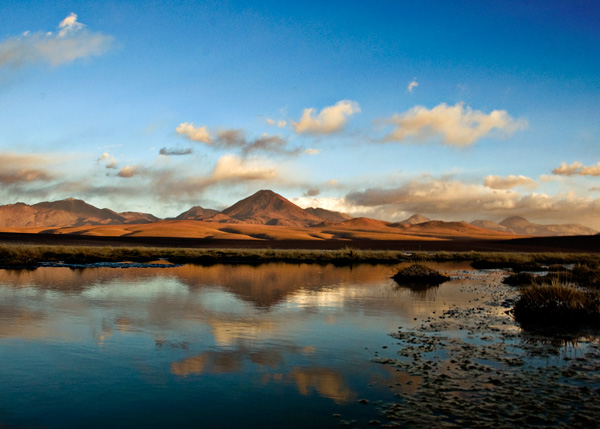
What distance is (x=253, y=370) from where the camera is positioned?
33.1 feet

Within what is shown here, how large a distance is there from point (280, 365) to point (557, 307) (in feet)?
36.6

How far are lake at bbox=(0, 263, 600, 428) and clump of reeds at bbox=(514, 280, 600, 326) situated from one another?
790 millimetres

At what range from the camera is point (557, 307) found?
16.6 m

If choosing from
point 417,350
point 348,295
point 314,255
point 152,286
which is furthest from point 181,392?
point 314,255

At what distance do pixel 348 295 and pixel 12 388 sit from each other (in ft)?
53.1

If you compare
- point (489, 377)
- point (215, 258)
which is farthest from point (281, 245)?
point (489, 377)

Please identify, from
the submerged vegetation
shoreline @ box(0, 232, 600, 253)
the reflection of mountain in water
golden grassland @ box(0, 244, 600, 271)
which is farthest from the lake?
shoreline @ box(0, 232, 600, 253)

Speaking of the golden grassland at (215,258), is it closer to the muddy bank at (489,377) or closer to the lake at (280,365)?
the lake at (280,365)

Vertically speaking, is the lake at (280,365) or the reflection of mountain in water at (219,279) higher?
the lake at (280,365)

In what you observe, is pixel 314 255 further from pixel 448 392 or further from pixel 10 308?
pixel 448 392

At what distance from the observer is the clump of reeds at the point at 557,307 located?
52.5 feet

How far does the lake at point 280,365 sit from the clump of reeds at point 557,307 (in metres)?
0.79

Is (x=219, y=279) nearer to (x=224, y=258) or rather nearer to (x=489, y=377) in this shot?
(x=224, y=258)

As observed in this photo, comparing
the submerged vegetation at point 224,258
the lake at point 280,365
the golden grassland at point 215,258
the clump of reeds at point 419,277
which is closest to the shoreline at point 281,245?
the submerged vegetation at point 224,258
